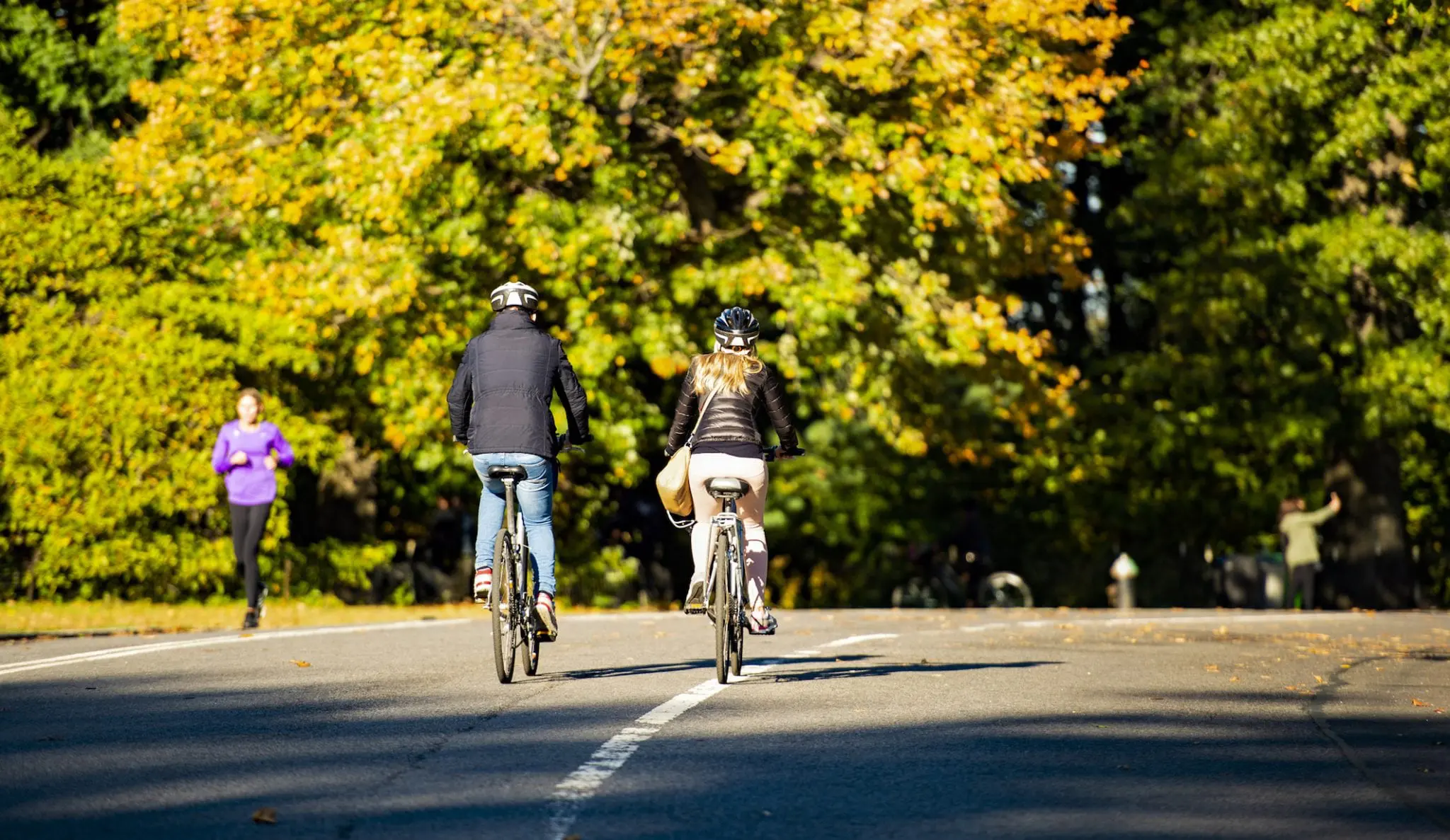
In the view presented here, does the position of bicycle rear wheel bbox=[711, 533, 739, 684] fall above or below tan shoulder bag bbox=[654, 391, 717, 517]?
below

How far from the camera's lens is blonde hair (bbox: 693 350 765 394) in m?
10.2

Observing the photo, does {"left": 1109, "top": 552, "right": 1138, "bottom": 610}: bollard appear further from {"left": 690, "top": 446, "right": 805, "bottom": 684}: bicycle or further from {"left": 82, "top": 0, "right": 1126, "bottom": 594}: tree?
{"left": 690, "top": 446, "right": 805, "bottom": 684}: bicycle

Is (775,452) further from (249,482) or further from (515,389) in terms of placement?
(249,482)

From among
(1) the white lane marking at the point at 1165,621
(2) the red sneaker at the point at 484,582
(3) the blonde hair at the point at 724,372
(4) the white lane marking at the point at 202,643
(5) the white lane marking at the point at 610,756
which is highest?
(3) the blonde hair at the point at 724,372

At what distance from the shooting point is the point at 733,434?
10188 mm

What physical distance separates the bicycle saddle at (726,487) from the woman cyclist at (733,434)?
89 millimetres

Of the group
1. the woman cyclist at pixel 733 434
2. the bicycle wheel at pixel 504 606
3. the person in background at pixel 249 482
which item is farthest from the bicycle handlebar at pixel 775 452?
the person in background at pixel 249 482

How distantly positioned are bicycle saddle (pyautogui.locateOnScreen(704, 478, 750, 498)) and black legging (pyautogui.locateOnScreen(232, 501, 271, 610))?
221 inches

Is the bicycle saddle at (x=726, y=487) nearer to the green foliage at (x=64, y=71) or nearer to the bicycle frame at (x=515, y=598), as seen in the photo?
the bicycle frame at (x=515, y=598)

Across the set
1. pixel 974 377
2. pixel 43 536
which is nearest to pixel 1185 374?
pixel 974 377

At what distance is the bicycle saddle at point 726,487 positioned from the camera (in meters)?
10.0

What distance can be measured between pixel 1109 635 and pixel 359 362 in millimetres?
8839

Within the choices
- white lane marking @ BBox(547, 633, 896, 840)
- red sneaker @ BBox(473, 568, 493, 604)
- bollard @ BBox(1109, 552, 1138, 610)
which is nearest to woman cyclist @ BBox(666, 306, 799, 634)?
white lane marking @ BBox(547, 633, 896, 840)

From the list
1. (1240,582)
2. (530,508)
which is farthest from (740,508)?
(1240,582)
